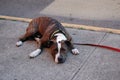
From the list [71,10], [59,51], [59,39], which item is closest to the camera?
[59,51]

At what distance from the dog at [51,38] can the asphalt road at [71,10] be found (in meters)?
1.27

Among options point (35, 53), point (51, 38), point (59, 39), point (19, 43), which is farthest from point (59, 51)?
point (19, 43)

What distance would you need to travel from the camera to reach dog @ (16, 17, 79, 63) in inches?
188

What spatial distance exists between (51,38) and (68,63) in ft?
1.86

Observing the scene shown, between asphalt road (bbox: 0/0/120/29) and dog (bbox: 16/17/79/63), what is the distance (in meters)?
1.27

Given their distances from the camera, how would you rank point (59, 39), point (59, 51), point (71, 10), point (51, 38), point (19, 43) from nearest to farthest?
point (59, 51) < point (59, 39) < point (51, 38) < point (19, 43) < point (71, 10)

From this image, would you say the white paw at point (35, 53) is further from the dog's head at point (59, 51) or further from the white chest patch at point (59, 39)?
the white chest patch at point (59, 39)

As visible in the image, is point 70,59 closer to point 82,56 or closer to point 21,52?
point 82,56

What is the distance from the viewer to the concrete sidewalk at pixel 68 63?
443cm

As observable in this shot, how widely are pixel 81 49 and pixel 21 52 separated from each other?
3.47ft

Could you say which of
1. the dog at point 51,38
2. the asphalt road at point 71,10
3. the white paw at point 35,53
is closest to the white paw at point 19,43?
the dog at point 51,38

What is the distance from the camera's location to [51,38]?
503 centimetres

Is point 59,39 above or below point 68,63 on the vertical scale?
above

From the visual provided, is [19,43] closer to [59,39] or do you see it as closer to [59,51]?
[59,39]
